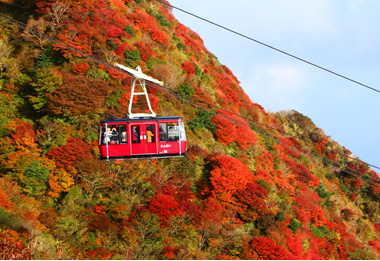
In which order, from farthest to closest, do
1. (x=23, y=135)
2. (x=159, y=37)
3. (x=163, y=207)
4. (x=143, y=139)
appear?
(x=159, y=37)
(x=163, y=207)
(x=23, y=135)
(x=143, y=139)

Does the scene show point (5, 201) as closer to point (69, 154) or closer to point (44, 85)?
point (69, 154)

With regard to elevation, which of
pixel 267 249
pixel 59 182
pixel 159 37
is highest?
pixel 159 37

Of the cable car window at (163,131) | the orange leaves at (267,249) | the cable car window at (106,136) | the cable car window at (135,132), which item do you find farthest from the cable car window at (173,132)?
the orange leaves at (267,249)

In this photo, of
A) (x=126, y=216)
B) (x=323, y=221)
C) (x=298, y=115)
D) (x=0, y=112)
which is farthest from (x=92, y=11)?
(x=298, y=115)

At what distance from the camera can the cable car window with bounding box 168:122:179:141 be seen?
2078 cm

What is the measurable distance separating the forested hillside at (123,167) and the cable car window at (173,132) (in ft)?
22.2

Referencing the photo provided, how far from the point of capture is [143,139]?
20422mm

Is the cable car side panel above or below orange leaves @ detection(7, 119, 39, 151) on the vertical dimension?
below

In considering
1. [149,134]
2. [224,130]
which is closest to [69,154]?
[149,134]

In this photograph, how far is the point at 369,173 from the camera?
76750 millimetres

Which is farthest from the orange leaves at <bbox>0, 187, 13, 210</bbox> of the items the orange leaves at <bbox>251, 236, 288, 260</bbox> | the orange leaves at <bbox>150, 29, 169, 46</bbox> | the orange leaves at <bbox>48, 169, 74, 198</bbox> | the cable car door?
the orange leaves at <bbox>150, 29, 169, 46</bbox>

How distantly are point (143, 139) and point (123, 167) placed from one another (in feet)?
54.9

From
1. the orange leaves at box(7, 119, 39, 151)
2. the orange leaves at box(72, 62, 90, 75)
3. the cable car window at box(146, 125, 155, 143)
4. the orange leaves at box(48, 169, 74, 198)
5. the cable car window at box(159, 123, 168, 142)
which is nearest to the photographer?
the cable car window at box(146, 125, 155, 143)

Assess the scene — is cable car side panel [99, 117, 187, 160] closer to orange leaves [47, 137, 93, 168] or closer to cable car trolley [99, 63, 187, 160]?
cable car trolley [99, 63, 187, 160]
